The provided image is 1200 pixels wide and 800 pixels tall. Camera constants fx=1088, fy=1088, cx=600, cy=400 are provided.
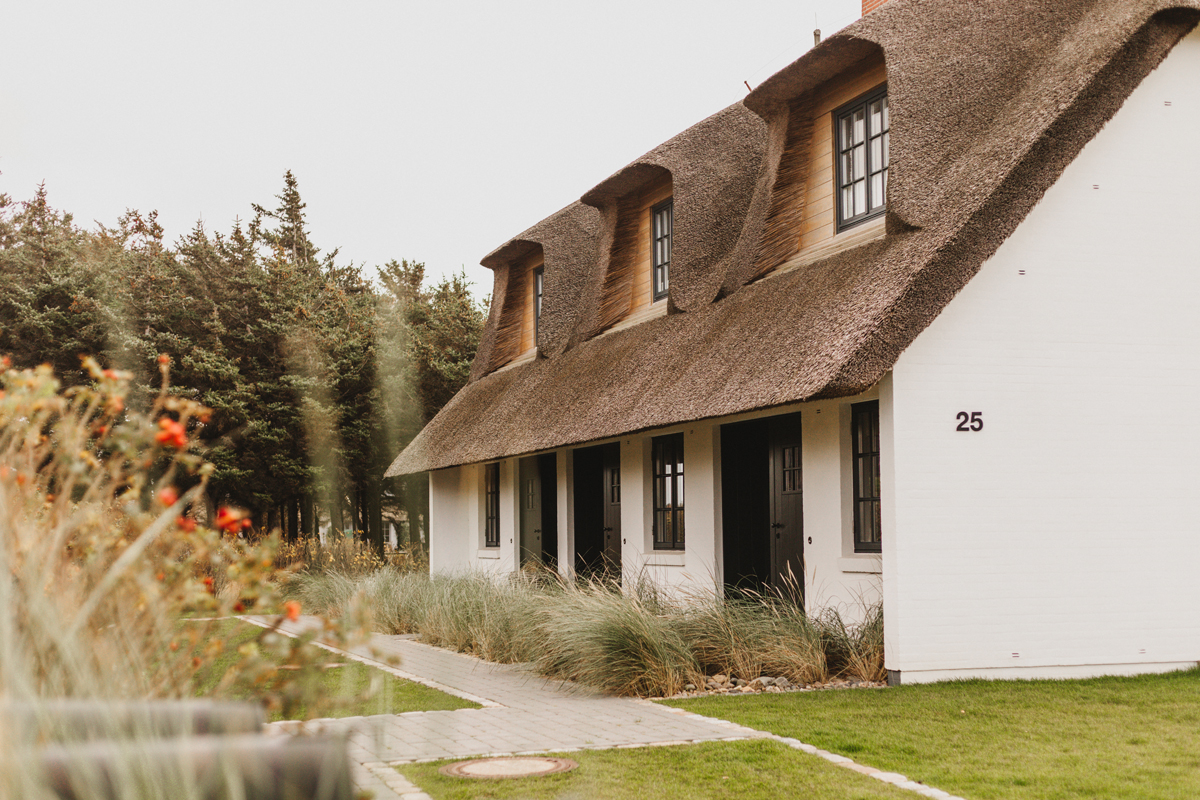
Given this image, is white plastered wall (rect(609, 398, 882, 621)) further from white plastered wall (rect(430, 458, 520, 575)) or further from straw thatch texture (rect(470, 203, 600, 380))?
white plastered wall (rect(430, 458, 520, 575))

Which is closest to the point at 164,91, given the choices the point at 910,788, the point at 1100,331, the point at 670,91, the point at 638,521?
the point at 910,788

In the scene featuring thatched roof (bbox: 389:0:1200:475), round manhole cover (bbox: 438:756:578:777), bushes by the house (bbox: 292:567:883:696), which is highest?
thatched roof (bbox: 389:0:1200:475)

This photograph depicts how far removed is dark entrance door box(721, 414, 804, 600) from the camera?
12055 millimetres

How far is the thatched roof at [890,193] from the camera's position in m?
8.80

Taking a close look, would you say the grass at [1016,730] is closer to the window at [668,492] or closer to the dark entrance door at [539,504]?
the window at [668,492]

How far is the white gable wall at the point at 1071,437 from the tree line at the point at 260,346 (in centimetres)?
1929

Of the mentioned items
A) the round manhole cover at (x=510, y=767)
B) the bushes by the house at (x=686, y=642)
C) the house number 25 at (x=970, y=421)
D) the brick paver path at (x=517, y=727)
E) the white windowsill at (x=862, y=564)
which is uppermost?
the house number 25 at (x=970, y=421)

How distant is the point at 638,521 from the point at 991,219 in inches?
261

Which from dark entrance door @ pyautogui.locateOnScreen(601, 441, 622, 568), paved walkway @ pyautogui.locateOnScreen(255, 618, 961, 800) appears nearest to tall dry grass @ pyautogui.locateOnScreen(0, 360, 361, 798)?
paved walkway @ pyautogui.locateOnScreen(255, 618, 961, 800)

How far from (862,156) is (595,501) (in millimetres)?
7559

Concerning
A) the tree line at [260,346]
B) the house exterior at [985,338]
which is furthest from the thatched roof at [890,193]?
the tree line at [260,346]

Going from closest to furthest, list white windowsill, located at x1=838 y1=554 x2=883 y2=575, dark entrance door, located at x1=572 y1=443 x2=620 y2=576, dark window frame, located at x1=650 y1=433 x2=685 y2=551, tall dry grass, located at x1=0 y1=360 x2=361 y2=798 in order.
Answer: tall dry grass, located at x1=0 y1=360 x2=361 y2=798
white windowsill, located at x1=838 y1=554 x2=883 y2=575
dark window frame, located at x1=650 y1=433 x2=685 y2=551
dark entrance door, located at x1=572 y1=443 x2=620 y2=576

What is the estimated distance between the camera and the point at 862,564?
32.4 ft

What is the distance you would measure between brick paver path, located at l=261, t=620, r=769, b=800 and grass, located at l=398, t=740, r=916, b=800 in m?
0.28
